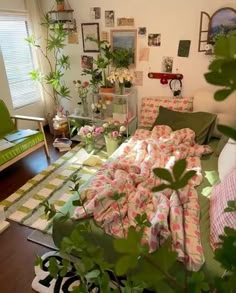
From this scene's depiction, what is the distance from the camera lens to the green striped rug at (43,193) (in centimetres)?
220

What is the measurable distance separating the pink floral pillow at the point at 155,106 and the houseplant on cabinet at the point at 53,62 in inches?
48.9

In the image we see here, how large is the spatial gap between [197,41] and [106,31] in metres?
1.14

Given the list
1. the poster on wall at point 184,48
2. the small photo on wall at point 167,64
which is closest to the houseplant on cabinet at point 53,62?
the small photo on wall at point 167,64

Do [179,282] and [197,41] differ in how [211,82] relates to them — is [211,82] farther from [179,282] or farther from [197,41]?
[197,41]

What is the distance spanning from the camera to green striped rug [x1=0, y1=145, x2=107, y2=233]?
7.22ft

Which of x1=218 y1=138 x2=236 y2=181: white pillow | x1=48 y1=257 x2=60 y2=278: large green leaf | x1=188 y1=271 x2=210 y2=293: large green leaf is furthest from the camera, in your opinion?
x1=218 y1=138 x2=236 y2=181: white pillow

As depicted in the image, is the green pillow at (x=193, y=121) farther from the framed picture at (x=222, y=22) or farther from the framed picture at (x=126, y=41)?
the framed picture at (x=126, y=41)

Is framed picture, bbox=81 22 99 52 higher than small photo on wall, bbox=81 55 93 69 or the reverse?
higher

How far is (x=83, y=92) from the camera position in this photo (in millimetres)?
3453

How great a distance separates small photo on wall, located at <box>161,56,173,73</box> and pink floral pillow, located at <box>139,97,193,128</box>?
1.15ft

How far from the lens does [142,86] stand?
10.5 feet

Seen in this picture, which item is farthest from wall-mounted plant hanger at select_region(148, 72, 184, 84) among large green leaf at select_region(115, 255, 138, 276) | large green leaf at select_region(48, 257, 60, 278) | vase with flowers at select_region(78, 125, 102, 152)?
large green leaf at select_region(115, 255, 138, 276)

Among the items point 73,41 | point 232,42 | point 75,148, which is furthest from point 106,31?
point 232,42

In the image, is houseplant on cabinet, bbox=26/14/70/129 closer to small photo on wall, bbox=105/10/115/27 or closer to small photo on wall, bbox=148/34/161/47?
small photo on wall, bbox=105/10/115/27
